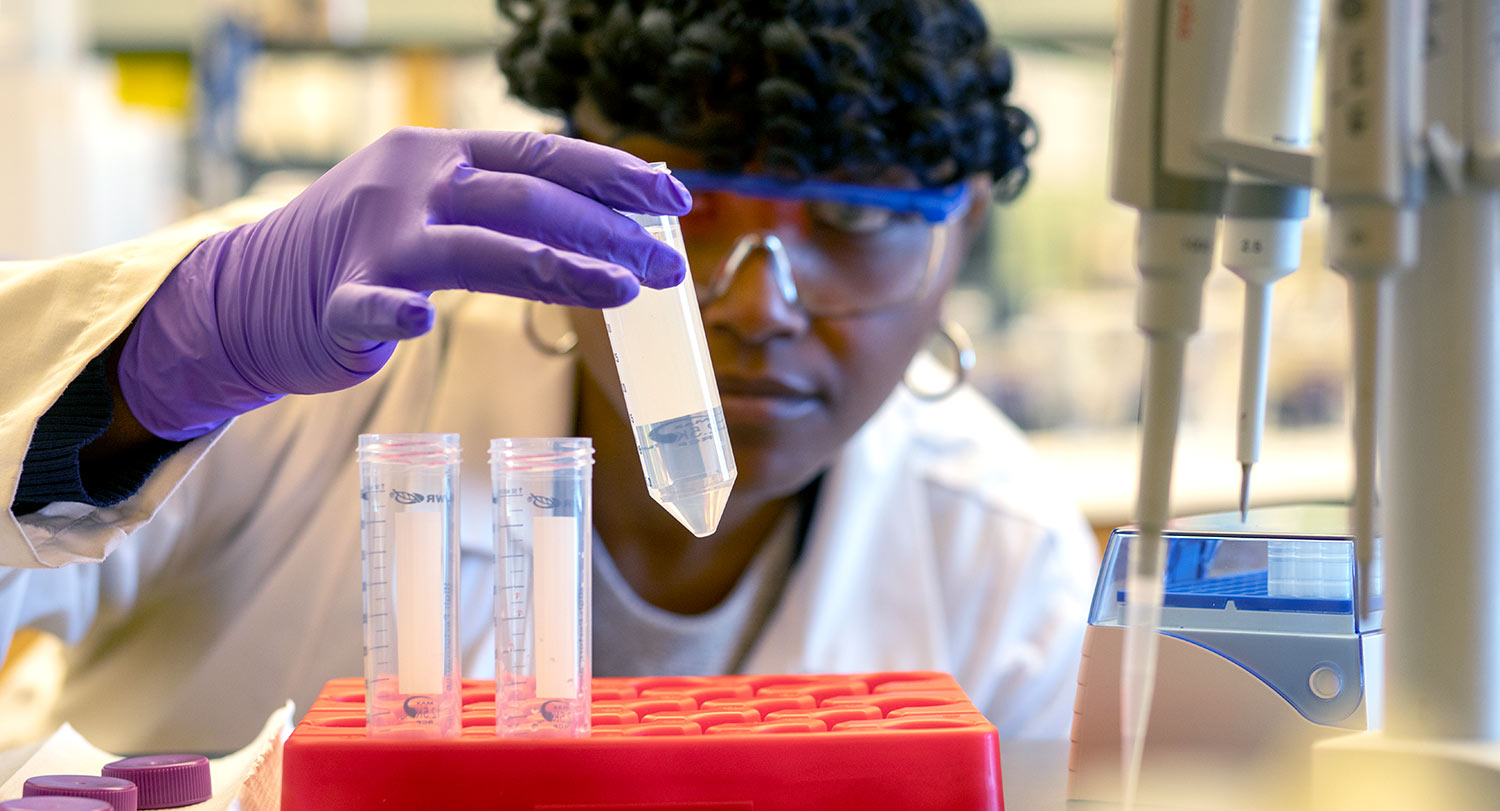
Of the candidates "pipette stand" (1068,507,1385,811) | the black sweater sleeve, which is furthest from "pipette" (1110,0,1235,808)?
the black sweater sleeve

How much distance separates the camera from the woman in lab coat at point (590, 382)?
81cm

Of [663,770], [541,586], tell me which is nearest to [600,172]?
[541,586]

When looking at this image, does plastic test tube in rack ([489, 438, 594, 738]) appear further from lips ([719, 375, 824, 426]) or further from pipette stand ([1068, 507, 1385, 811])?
lips ([719, 375, 824, 426])

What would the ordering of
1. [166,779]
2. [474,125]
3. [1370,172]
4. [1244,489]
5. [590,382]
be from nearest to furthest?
[1370,172]
[166,779]
[1244,489]
[590,382]
[474,125]

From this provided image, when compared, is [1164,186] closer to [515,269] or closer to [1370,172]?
[1370,172]

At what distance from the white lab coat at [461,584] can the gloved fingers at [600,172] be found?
0.41m

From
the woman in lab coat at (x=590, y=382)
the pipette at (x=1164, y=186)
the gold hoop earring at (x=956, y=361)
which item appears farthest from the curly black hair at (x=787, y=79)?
the pipette at (x=1164, y=186)

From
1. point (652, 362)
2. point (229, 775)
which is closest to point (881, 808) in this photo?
point (652, 362)

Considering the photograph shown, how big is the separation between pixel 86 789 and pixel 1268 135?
75cm


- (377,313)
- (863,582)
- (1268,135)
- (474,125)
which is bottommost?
(863,582)

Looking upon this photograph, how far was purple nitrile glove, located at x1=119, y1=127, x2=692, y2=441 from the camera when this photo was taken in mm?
755

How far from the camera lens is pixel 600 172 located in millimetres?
786

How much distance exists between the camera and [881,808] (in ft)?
2.37

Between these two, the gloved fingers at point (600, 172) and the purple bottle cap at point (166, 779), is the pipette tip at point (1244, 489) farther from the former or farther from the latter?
the purple bottle cap at point (166, 779)
